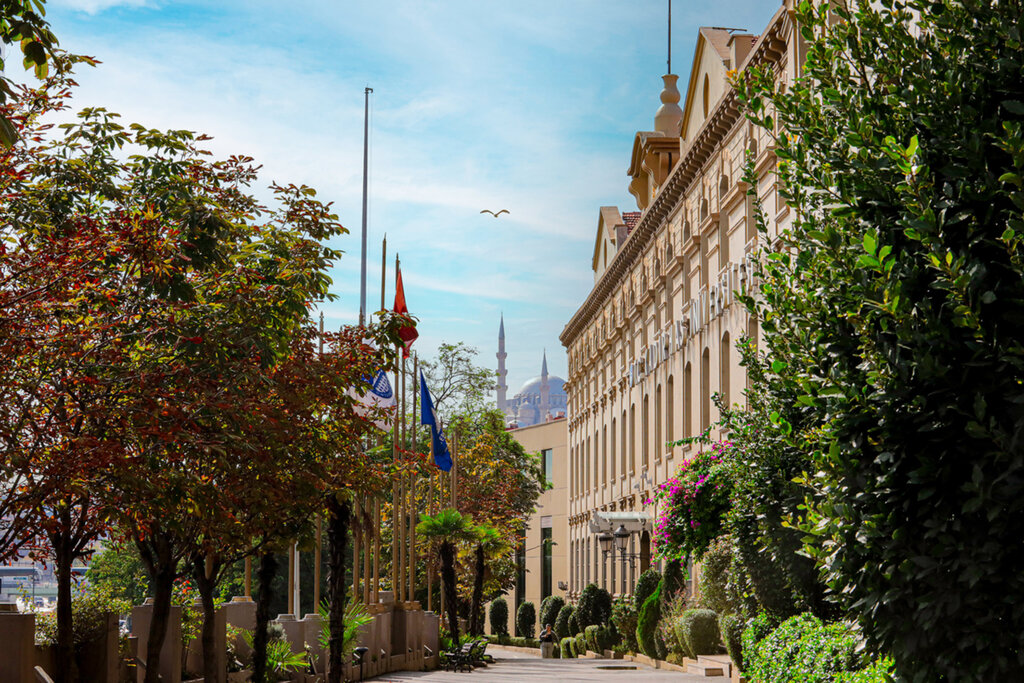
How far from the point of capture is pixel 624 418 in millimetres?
48844

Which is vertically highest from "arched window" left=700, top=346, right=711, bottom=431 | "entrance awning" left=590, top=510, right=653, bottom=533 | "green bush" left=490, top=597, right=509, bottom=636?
"arched window" left=700, top=346, right=711, bottom=431

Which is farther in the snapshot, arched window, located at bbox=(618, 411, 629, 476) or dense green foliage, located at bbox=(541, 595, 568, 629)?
dense green foliage, located at bbox=(541, 595, 568, 629)

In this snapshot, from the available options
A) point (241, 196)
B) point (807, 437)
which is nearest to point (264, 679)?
point (241, 196)

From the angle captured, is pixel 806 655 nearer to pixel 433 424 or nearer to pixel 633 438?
pixel 433 424

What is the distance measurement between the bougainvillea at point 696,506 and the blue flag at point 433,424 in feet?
43.7

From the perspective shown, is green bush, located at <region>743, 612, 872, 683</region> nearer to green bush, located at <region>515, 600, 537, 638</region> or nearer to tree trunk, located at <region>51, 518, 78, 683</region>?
tree trunk, located at <region>51, 518, 78, 683</region>

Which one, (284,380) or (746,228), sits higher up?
(746,228)

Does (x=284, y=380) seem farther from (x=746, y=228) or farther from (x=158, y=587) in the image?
(x=746, y=228)

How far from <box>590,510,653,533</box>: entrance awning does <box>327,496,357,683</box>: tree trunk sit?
18.4 m

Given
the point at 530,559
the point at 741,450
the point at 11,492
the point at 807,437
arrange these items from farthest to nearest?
the point at 530,559
the point at 741,450
the point at 11,492
the point at 807,437

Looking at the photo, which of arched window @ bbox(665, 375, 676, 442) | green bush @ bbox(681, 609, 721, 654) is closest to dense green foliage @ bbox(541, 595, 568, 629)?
arched window @ bbox(665, 375, 676, 442)

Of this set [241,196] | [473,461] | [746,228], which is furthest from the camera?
[473,461]

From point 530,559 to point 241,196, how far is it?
6588cm

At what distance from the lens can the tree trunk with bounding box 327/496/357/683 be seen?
20.9 m
